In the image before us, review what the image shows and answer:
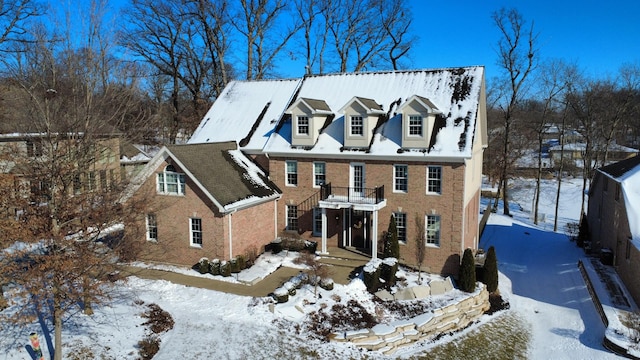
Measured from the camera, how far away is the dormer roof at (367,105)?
2255cm

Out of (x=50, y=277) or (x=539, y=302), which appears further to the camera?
(x=539, y=302)

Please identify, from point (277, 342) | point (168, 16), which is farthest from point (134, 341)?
point (168, 16)

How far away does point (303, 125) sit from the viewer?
80.0ft

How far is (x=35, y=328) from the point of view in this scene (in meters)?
14.9

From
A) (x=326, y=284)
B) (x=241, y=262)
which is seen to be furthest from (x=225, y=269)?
(x=326, y=284)

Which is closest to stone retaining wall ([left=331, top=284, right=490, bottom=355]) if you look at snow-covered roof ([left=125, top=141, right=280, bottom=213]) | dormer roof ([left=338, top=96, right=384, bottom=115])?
snow-covered roof ([left=125, top=141, right=280, bottom=213])

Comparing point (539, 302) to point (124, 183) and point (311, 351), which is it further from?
point (124, 183)

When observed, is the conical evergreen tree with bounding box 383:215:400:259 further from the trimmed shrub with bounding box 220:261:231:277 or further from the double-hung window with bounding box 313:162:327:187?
the trimmed shrub with bounding box 220:261:231:277

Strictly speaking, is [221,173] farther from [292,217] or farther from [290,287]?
[290,287]

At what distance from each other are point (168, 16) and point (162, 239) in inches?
952

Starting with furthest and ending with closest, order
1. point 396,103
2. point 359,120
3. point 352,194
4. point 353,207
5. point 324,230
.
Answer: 1. point 396,103
2. point 352,194
3. point 359,120
4. point 324,230
5. point 353,207

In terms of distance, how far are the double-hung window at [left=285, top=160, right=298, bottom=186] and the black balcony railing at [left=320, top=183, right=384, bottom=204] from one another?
2.17 m

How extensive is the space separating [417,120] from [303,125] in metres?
6.20

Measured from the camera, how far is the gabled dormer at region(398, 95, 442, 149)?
21.4m
